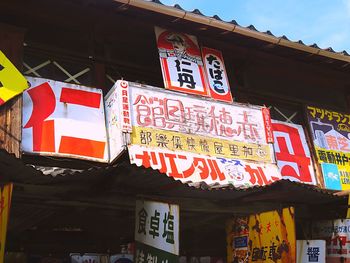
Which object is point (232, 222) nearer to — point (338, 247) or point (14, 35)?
point (338, 247)

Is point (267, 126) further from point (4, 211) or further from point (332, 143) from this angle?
point (4, 211)

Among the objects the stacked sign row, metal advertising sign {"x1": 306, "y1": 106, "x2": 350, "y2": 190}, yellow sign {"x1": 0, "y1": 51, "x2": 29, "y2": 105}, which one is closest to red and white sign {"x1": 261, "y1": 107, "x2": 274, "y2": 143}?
the stacked sign row

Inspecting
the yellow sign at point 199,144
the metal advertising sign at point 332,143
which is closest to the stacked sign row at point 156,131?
the yellow sign at point 199,144

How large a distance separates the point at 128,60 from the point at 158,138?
212cm

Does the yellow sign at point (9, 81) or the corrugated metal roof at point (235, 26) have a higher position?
the corrugated metal roof at point (235, 26)

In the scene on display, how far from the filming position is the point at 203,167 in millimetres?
7605

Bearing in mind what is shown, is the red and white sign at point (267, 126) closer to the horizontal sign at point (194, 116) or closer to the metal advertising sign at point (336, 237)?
the horizontal sign at point (194, 116)

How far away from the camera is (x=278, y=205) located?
7305mm

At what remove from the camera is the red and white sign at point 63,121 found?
23.0 feet

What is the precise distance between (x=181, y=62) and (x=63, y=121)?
2493mm

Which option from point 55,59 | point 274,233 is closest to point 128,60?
point 55,59

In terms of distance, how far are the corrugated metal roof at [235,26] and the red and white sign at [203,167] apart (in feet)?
7.97

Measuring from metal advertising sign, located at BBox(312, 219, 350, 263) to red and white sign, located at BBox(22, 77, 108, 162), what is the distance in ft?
12.1

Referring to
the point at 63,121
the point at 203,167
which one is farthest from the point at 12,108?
the point at 203,167
